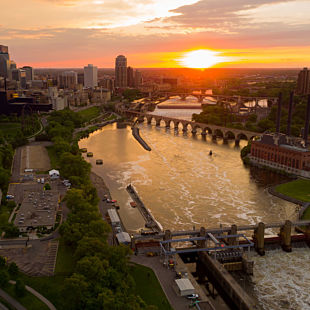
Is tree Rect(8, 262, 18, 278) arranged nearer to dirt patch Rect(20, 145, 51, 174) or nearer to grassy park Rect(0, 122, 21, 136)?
dirt patch Rect(20, 145, 51, 174)

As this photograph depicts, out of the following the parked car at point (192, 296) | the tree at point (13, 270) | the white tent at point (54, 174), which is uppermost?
the white tent at point (54, 174)

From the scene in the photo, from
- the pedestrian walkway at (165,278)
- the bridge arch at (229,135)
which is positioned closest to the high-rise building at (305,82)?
the bridge arch at (229,135)

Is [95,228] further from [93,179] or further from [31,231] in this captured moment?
[93,179]

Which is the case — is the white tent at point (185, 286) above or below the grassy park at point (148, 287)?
above

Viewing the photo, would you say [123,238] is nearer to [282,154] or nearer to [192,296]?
[192,296]

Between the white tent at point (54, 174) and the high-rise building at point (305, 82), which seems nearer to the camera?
the white tent at point (54, 174)

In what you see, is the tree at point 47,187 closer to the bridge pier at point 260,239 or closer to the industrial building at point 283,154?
the bridge pier at point 260,239
